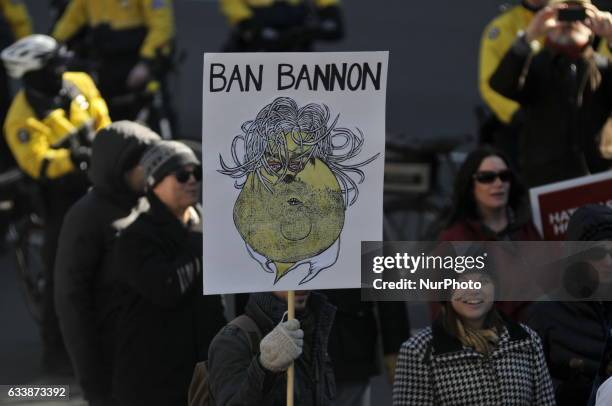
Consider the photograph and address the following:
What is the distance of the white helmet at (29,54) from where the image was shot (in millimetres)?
7945

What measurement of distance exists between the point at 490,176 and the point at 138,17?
452 centimetres

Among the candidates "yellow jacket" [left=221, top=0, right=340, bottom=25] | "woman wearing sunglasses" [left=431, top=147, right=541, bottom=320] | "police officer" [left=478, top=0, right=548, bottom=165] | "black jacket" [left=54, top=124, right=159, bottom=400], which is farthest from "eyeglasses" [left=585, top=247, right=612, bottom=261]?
"yellow jacket" [left=221, top=0, right=340, bottom=25]

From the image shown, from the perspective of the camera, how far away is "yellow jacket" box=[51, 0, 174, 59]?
10.1m

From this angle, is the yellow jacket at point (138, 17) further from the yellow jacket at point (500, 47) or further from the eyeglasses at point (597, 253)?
the eyeglasses at point (597, 253)

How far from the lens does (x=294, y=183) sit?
482 centimetres

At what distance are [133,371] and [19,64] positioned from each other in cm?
285

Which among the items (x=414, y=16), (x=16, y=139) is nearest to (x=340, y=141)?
(x=16, y=139)

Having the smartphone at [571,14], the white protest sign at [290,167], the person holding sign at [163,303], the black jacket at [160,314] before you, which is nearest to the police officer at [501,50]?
the smartphone at [571,14]

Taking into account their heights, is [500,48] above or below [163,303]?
above

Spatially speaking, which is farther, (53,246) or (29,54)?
(29,54)

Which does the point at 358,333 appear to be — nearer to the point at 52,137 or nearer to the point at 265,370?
the point at 265,370

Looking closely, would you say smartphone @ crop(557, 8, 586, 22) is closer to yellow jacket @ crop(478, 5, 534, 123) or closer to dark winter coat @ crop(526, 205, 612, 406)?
yellow jacket @ crop(478, 5, 534, 123)

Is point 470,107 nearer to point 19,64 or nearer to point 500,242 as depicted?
point 19,64

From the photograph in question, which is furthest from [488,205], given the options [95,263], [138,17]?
[138,17]
